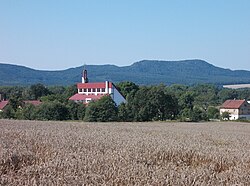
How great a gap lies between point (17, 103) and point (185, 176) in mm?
81635

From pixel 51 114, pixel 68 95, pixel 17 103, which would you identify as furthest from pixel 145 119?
pixel 68 95

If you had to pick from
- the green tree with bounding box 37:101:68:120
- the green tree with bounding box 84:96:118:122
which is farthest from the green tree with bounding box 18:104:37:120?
the green tree with bounding box 84:96:118:122

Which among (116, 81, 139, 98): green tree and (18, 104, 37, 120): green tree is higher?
(116, 81, 139, 98): green tree

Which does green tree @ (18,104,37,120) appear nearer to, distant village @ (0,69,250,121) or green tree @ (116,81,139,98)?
distant village @ (0,69,250,121)

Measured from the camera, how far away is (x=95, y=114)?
69.1 metres

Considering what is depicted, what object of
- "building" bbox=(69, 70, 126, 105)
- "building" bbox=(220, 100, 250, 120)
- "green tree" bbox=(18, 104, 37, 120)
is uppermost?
"building" bbox=(69, 70, 126, 105)

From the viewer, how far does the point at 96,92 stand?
101 m

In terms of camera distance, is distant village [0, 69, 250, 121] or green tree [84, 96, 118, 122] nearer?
green tree [84, 96, 118, 122]

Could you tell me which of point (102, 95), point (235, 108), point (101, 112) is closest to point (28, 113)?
point (101, 112)

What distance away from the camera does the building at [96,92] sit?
93.8 meters

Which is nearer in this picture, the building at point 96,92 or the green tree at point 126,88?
the building at point 96,92

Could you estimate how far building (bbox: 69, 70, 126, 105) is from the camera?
3695 inches

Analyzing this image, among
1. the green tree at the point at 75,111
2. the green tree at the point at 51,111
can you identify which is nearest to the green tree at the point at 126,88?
the green tree at the point at 75,111

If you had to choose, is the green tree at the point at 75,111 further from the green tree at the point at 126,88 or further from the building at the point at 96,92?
the green tree at the point at 126,88
